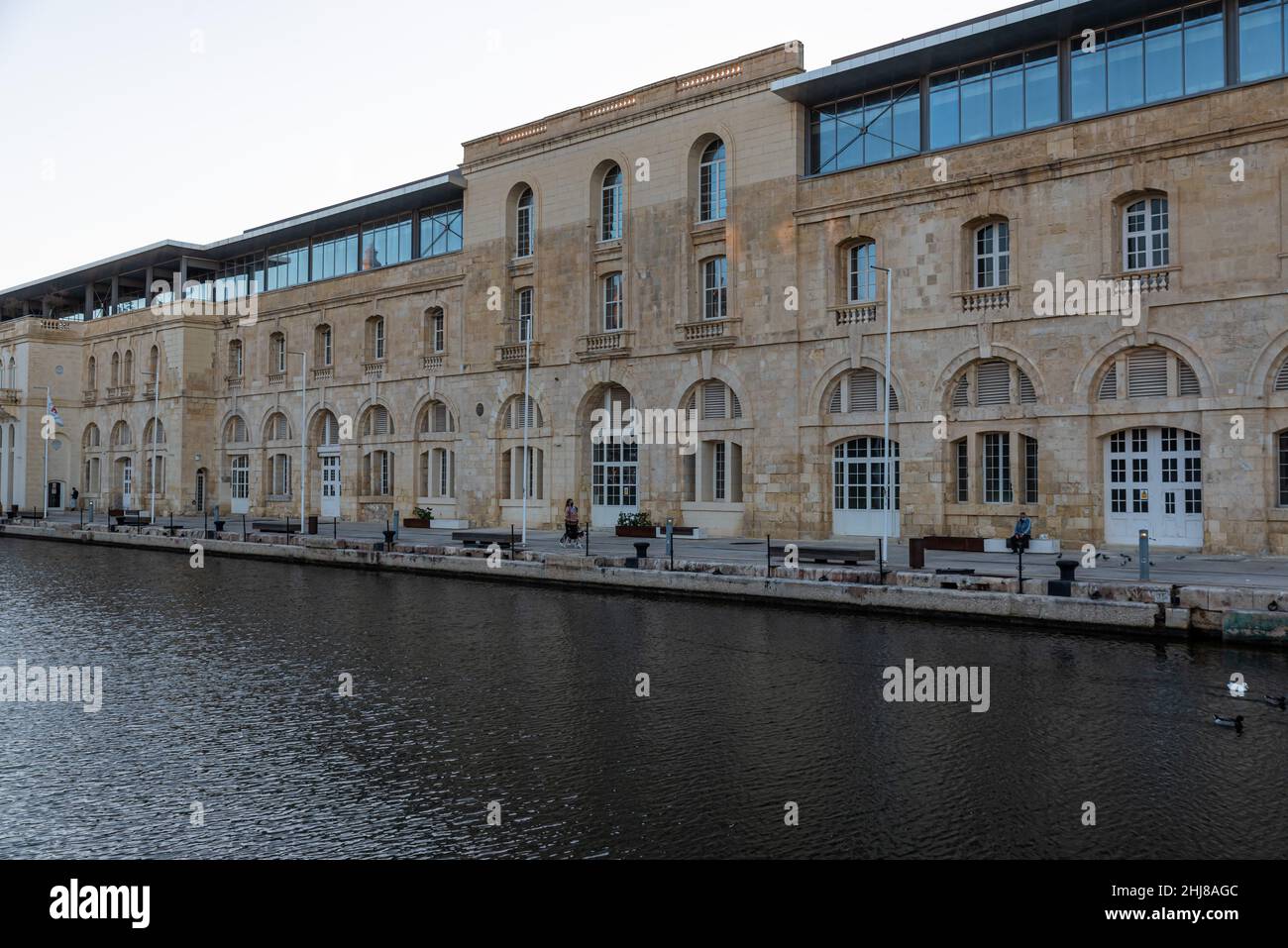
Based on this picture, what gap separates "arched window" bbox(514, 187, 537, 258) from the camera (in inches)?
1608

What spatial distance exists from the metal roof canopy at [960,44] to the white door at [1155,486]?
34.4 ft

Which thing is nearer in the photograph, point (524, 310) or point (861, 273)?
point (861, 273)

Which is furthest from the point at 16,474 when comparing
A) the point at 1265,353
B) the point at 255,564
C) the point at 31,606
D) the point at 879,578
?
the point at 1265,353

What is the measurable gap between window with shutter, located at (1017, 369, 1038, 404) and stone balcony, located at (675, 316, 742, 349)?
9.03 m

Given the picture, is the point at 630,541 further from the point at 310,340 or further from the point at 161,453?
the point at 161,453

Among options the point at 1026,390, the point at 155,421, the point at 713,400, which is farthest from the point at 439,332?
the point at 1026,390

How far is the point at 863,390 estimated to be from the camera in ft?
102

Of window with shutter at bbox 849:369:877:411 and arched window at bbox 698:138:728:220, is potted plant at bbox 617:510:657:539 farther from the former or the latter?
arched window at bbox 698:138:728:220

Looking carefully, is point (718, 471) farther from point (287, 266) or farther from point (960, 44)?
point (287, 266)

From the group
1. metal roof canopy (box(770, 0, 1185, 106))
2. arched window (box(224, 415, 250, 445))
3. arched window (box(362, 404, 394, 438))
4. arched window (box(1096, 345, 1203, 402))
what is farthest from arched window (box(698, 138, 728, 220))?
arched window (box(224, 415, 250, 445))

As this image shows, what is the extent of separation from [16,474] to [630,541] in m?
49.7

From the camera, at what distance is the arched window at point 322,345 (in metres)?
49.8

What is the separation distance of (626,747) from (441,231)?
38.9m

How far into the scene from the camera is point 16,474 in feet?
210
